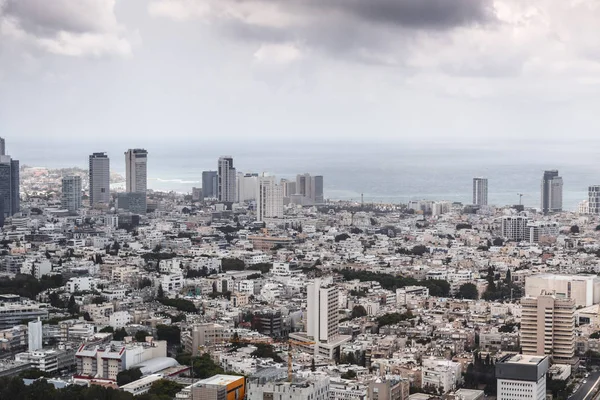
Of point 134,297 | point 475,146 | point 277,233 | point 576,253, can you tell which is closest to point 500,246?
point 576,253

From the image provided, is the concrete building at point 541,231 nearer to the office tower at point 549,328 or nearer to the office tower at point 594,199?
the office tower at point 594,199

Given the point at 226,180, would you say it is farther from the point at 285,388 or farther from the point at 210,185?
the point at 285,388

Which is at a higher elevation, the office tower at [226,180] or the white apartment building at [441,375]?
the office tower at [226,180]

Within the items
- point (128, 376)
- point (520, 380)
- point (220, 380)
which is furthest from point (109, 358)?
point (520, 380)

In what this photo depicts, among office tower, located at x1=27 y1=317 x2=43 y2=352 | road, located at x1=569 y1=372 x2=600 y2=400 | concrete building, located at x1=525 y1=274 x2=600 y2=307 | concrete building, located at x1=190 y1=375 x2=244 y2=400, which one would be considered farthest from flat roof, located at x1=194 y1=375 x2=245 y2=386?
concrete building, located at x1=525 y1=274 x2=600 y2=307

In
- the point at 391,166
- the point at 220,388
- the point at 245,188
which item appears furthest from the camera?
the point at 391,166

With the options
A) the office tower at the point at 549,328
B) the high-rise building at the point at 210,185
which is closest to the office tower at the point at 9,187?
the high-rise building at the point at 210,185

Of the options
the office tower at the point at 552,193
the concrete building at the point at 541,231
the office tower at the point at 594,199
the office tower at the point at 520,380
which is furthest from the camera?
the office tower at the point at 552,193
